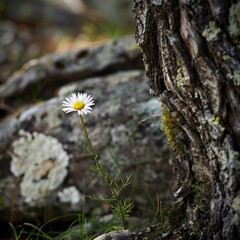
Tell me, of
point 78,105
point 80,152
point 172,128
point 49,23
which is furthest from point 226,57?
point 49,23

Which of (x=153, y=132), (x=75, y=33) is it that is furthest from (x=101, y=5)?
(x=153, y=132)

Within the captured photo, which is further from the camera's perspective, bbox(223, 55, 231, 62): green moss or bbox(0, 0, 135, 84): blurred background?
bbox(0, 0, 135, 84): blurred background

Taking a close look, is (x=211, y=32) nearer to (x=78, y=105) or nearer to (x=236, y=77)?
(x=236, y=77)

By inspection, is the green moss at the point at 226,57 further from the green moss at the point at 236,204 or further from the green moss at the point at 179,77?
the green moss at the point at 236,204

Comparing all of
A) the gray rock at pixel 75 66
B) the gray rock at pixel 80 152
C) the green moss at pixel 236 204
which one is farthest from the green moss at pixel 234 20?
the gray rock at pixel 75 66

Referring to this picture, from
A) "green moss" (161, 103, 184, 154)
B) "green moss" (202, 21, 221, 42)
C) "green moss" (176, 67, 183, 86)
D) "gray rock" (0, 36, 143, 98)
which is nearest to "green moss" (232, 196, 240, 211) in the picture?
"green moss" (161, 103, 184, 154)

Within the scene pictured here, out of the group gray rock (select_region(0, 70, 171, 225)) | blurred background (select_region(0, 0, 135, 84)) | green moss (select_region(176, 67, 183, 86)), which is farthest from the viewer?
blurred background (select_region(0, 0, 135, 84))

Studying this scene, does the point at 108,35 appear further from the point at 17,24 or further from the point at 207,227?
the point at 207,227

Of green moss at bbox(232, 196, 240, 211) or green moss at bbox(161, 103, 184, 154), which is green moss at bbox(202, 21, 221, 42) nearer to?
green moss at bbox(161, 103, 184, 154)
